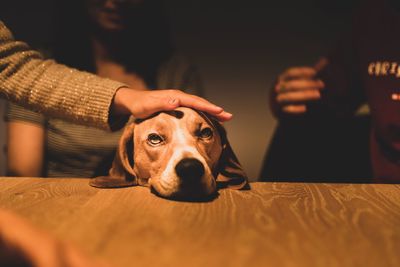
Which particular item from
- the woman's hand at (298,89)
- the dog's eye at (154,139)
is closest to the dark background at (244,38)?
the woman's hand at (298,89)

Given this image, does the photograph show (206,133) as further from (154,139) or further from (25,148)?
(25,148)

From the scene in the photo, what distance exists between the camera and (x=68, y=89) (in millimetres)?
1141

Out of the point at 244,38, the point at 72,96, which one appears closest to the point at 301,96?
the point at 72,96

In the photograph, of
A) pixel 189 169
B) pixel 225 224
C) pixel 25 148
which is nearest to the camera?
pixel 225 224

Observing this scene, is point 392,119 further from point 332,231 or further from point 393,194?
point 332,231

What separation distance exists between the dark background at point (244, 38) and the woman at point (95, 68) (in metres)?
0.44

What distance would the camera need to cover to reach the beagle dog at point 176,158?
1.00 m

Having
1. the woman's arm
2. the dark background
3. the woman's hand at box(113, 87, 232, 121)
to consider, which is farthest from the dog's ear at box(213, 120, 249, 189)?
the dark background

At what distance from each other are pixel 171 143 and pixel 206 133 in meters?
0.13

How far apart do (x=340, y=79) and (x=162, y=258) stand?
140cm

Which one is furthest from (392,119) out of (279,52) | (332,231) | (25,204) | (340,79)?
(25,204)

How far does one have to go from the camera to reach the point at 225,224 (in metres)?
0.76

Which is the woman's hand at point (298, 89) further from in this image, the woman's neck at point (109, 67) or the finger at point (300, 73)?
the woman's neck at point (109, 67)

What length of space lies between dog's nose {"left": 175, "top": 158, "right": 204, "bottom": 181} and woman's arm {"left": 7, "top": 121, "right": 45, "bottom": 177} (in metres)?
1.05
